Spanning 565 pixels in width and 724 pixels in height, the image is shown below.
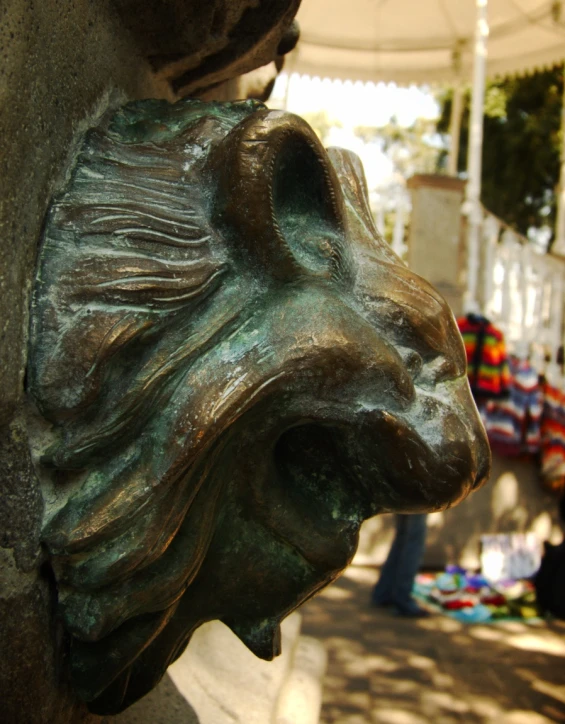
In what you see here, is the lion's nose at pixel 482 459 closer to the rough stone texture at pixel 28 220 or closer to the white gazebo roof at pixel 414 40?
the rough stone texture at pixel 28 220

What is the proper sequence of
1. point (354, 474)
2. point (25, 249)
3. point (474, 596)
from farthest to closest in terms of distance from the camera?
point (474, 596), point (354, 474), point (25, 249)

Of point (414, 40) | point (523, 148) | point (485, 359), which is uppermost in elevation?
point (414, 40)

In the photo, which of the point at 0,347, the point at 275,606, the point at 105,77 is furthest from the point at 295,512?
the point at 105,77

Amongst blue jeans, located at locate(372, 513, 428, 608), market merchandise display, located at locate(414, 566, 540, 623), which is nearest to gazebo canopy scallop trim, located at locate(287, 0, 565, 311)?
market merchandise display, located at locate(414, 566, 540, 623)

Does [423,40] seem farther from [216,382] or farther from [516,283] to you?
[216,382]

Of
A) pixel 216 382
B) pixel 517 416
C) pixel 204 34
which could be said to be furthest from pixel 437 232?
pixel 216 382

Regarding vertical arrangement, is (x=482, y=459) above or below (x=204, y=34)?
below

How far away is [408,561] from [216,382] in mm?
3555

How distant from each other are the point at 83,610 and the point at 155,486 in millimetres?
136

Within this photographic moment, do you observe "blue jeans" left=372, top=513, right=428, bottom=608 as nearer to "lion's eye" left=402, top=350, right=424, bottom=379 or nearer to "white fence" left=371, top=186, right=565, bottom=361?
"white fence" left=371, top=186, right=565, bottom=361

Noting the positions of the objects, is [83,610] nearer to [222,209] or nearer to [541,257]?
[222,209]

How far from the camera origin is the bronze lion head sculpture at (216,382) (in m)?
0.65

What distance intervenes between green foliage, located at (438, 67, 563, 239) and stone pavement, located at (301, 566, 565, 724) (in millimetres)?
8252

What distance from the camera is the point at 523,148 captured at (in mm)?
10922
